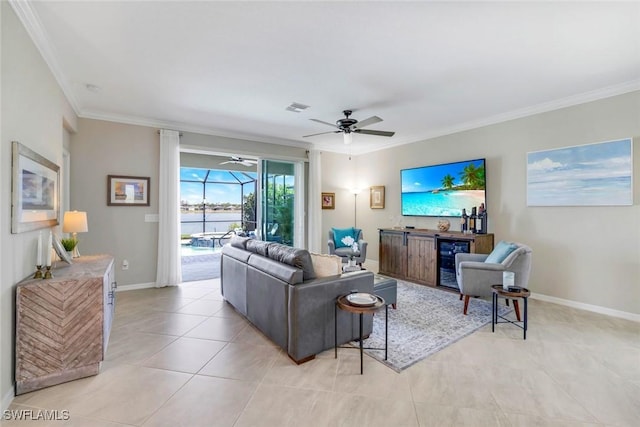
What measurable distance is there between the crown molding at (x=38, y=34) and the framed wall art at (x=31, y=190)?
3.16 ft

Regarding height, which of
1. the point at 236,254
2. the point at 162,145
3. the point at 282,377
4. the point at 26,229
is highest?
the point at 162,145

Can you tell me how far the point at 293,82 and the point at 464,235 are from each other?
339 centimetres

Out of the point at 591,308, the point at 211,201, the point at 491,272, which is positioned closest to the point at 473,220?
the point at 491,272

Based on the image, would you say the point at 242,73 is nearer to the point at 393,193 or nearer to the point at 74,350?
the point at 74,350

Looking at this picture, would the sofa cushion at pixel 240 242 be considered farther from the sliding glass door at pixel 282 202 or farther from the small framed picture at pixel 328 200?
the small framed picture at pixel 328 200

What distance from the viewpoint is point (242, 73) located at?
3.16 m

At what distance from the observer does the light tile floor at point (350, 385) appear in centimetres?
183

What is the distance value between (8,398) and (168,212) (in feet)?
10.5

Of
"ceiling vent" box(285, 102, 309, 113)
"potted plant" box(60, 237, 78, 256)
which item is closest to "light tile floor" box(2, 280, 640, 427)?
"potted plant" box(60, 237, 78, 256)

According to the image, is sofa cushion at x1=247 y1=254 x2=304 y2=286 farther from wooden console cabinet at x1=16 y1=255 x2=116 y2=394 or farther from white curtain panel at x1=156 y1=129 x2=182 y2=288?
white curtain panel at x1=156 y1=129 x2=182 y2=288

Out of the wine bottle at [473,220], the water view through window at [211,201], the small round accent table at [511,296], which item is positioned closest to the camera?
the small round accent table at [511,296]

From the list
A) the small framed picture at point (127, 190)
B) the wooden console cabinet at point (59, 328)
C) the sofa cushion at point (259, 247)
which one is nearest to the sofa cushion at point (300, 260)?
the sofa cushion at point (259, 247)

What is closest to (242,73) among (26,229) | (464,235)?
(26,229)

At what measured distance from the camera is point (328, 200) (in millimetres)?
6832
